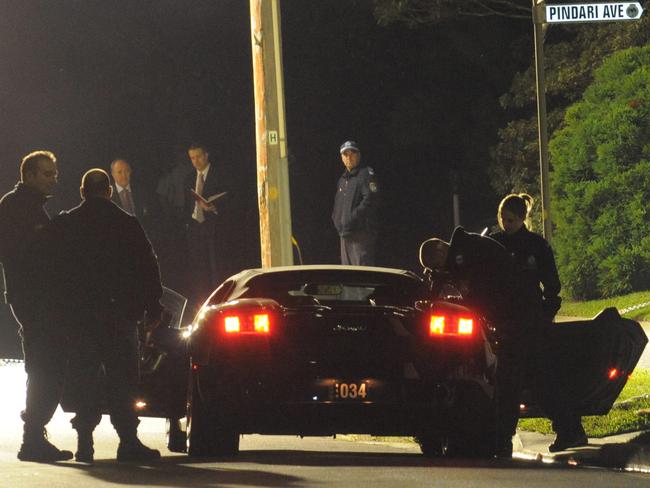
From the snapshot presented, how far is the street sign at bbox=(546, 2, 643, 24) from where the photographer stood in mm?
15742

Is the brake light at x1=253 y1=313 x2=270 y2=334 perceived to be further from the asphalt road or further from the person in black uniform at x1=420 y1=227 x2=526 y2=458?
the person in black uniform at x1=420 y1=227 x2=526 y2=458

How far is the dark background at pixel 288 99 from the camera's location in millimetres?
30750

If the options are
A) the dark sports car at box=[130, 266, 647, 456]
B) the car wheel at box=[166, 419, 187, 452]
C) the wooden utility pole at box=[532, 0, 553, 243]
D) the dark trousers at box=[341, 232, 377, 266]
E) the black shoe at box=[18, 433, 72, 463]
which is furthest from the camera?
the dark trousers at box=[341, 232, 377, 266]

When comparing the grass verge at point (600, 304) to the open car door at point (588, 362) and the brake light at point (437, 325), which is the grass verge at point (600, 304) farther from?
the brake light at point (437, 325)

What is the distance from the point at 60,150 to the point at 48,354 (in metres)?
18.9

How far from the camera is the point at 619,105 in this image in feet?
85.1

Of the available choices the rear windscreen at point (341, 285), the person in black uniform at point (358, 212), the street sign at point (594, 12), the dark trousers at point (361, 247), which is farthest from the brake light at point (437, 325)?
the dark trousers at point (361, 247)

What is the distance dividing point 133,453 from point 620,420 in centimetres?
373

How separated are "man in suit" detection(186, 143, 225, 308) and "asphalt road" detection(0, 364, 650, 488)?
870 cm

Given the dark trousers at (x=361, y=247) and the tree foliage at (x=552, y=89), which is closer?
the dark trousers at (x=361, y=247)

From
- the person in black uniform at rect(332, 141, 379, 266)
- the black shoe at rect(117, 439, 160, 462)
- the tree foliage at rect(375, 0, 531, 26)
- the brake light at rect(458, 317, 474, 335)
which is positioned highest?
the tree foliage at rect(375, 0, 531, 26)

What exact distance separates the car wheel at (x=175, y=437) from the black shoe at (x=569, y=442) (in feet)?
8.51

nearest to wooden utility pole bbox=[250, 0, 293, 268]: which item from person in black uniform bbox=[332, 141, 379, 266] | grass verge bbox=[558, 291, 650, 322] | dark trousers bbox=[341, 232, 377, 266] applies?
person in black uniform bbox=[332, 141, 379, 266]

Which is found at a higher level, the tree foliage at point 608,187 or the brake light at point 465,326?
the tree foliage at point 608,187
